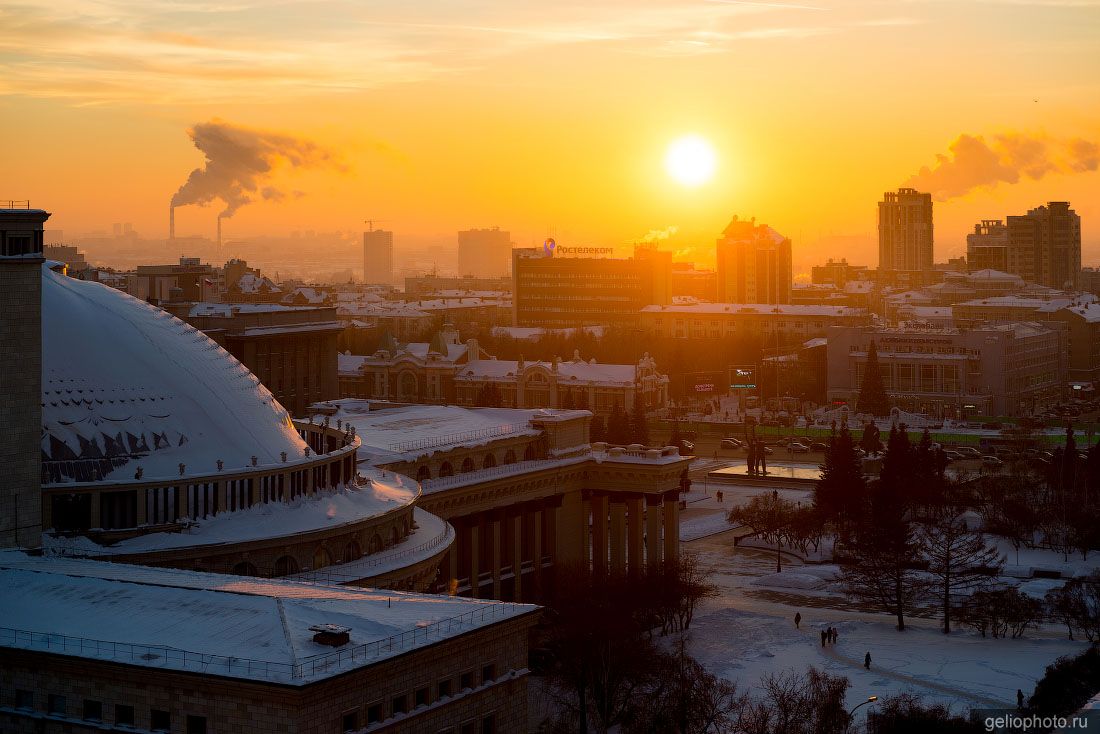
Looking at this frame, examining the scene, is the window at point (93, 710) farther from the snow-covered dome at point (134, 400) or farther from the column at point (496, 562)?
the column at point (496, 562)

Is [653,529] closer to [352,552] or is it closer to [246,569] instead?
[352,552]

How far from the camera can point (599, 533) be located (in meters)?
80.8

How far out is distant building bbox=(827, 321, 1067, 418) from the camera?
520ft

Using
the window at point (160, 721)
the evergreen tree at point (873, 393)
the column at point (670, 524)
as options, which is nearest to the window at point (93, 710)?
the window at point (160, 721)

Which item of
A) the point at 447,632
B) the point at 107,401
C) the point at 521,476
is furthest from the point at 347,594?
the point at 521,476

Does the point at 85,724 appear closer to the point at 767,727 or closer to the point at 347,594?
the point at 347,594

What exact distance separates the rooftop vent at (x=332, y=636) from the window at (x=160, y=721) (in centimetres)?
345

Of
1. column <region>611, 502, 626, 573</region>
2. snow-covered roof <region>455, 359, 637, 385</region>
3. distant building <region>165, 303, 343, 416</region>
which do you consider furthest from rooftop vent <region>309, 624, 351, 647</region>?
snow-covered roof <region>455, 359, 637, 385</region>

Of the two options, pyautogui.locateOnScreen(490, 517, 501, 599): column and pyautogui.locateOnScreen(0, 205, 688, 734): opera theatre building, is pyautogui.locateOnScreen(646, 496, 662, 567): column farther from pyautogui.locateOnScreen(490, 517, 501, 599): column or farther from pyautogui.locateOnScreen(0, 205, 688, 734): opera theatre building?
pyautogui.locateOnScreen(490, 517, 501, 599): column

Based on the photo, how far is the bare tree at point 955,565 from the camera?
72.1m

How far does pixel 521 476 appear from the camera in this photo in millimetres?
77625

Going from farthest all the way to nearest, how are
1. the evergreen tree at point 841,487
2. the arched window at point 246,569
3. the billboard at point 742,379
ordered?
1. the billboard at point 742,379
2. the evergreen tree at point 841,487
3. the arched window at point 246,569

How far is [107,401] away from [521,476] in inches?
1059

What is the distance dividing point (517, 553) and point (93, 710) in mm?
41597
